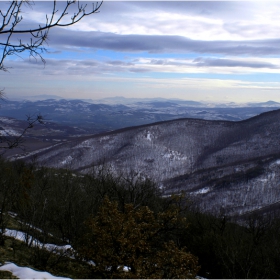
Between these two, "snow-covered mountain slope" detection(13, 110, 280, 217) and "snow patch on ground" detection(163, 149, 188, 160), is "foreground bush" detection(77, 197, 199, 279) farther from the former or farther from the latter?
"snow patch on ground" detection(163, 149, 188, 160)

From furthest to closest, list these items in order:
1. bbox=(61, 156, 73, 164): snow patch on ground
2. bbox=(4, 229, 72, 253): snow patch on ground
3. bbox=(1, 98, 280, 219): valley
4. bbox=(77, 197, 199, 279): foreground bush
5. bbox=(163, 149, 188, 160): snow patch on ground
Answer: bbox=(163, 149, 188, 160): snow patch on ground < bbox=(61, 156, 73, 164): snow patch on ground < bbox=(1, 98, 280, 219): valley < bbox=(4, 229, 72, 253): snow patch on ground < bbox=(77, 197, 199, 279): foreground bush

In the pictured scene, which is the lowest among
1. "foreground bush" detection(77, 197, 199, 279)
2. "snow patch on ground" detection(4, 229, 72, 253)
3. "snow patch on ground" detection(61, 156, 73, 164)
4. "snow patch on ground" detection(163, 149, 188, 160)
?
"snow patch on ground" detection(61, 156, 73, 164)

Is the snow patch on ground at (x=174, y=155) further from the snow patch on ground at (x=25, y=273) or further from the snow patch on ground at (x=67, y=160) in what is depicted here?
the snow patch on ground at (x=25, y=273)

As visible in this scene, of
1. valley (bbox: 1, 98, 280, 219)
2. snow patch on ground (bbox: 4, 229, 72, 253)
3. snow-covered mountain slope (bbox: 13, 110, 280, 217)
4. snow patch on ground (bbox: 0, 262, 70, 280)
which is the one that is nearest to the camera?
snow patch on ground (bbox: 0, 262, 70, 280)

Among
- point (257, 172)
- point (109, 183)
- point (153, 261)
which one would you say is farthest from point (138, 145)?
point (153, 261)

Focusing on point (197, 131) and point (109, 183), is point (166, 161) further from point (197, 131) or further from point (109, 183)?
point (109, 183)

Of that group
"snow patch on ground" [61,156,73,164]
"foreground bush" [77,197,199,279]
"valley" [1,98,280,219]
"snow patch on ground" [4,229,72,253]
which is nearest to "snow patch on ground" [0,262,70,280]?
"foreground bush" [77,197,199,279]

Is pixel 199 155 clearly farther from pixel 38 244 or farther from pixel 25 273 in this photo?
pixel 25 273

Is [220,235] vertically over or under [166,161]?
over
